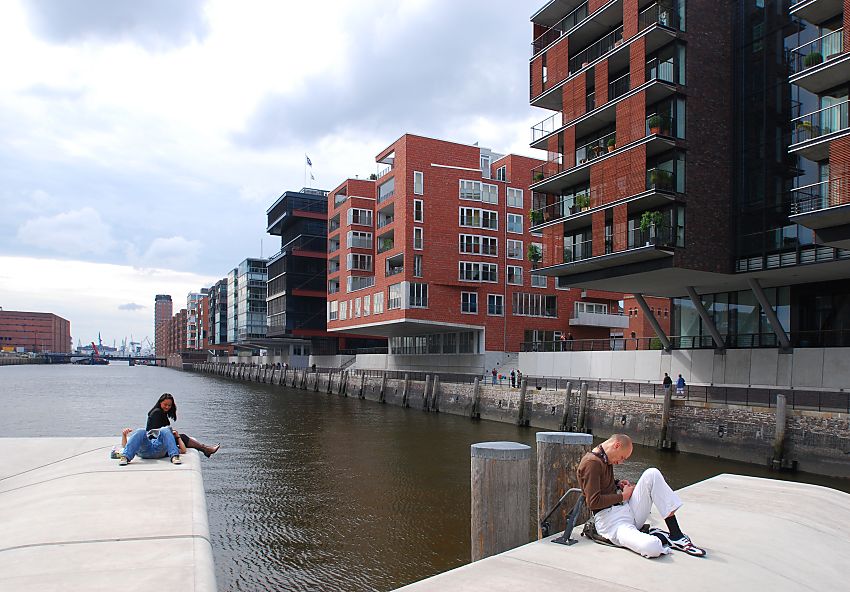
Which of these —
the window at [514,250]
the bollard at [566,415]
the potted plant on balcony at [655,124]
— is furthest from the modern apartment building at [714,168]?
the window at [514,250]

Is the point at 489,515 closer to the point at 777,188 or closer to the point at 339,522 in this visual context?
the point at 339,522

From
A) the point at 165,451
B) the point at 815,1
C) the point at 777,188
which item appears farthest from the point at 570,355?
the point at 165,451

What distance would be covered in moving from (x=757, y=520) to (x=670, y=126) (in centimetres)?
2497

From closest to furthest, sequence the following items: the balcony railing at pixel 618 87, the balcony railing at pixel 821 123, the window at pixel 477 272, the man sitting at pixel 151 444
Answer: the man sitting at pixel 151 444
the balcony railing at pixel 821 123
the balcony railing at pixel 618 87
the window at pixel 477 272

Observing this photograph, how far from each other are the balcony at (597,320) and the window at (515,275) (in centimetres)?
621

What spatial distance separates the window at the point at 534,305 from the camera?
5697 cm

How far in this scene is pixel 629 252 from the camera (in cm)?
2905

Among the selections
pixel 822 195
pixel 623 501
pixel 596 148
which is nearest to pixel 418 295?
pixel 596 148

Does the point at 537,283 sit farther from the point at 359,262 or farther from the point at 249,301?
the point at 249,301

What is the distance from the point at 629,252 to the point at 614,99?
25.5 ft

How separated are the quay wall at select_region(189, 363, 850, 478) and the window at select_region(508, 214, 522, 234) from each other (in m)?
19.3

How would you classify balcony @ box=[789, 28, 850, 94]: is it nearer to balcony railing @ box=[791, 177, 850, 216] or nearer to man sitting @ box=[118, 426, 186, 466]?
balcony railing @ box=[791, 177, 850, 216]

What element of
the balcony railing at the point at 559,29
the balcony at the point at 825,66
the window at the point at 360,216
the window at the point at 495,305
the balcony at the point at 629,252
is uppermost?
the balcony railing at the point at 559,29

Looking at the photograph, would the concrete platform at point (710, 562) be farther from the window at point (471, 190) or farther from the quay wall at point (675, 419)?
the window at point (471, 190)
